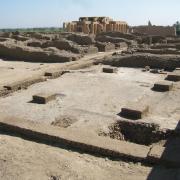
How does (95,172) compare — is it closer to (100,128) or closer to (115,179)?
(115,179)

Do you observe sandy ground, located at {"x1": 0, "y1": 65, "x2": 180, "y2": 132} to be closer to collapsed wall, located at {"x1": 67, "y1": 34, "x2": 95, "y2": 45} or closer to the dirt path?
the dirt path

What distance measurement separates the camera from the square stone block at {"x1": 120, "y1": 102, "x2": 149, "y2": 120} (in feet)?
23.0

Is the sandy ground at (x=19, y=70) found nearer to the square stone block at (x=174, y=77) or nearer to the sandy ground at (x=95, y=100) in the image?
the sandy ground at (x=95, y=100)

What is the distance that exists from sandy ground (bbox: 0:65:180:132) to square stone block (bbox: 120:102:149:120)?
0.47 feet

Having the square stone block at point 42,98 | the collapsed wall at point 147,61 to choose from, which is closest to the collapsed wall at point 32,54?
the collapsed wall at point 147,61

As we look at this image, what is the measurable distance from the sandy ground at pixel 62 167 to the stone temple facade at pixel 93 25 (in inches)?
1465

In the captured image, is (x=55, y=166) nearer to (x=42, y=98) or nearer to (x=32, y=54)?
(x=42, y=98)

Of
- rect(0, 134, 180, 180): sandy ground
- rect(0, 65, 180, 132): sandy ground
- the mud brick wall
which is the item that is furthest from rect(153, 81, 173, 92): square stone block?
the mud brick wall

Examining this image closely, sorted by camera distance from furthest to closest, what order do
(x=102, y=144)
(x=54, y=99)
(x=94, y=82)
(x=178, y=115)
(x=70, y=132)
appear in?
(x=94, y=82) < (x=54, y=99) < (x=178, y=115) < (x=70, y=132) < (x=102, y=144)

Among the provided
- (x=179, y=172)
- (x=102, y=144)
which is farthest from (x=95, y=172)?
(x=179, y=172)

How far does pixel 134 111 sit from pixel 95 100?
1.79 metres

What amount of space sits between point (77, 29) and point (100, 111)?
3702cm

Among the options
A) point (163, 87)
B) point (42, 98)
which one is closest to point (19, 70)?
point (42, 98)

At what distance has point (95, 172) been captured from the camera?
192 inches
